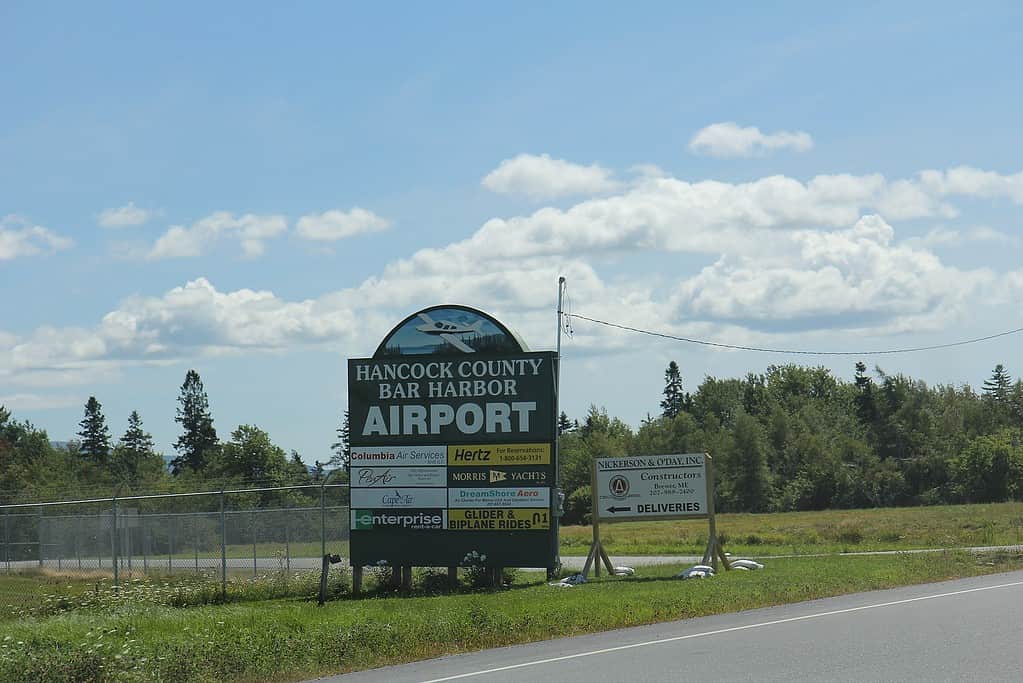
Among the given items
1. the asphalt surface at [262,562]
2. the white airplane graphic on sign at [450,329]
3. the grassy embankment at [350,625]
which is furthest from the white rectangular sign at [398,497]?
the asphalt surface at [262,562]

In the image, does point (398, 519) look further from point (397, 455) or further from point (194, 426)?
point (194, 426)

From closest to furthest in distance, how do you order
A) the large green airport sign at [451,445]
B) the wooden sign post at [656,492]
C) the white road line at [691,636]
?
the white road line at [691,636], the large green airport sign at [451,445], the wooden sign post at [656,492]

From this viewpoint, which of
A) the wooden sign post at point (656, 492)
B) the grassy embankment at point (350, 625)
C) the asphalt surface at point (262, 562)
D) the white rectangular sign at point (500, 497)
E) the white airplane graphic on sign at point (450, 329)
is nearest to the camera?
the grassy embankment at point (350, 625)

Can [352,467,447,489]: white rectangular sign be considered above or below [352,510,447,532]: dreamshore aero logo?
above

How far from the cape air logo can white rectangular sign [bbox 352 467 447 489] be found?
446 cm

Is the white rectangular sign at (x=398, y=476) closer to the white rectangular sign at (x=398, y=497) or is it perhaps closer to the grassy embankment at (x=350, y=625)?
the white rectangular sign at (x=398, y=497)

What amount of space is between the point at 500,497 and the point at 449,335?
10.8 feet

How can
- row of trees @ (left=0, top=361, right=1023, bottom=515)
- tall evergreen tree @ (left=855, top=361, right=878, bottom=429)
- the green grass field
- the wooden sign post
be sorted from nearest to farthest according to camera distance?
the green grass field < the wooden sign post < row of trees @ (left=0, top=361, right=1023, bottom=515) < tall evergreen tree @ (left=855, top=361, right=878, bottom=429)

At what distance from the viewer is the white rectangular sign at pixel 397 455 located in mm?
22859

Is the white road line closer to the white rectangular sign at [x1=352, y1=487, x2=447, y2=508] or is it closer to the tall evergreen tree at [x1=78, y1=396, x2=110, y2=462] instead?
the white rectangular sign at [x1=352, y1=487, x2=447, y2=508]

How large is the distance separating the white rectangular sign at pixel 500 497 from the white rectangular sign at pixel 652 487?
3207mm

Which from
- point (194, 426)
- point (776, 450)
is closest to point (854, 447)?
point (776, 450)

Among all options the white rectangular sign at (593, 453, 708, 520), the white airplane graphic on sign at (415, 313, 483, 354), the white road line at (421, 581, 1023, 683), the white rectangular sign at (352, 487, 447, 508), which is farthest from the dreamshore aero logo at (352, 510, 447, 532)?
the white road line at (421, 581, 1023, 683)

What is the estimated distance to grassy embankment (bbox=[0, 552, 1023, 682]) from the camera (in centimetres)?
1330
